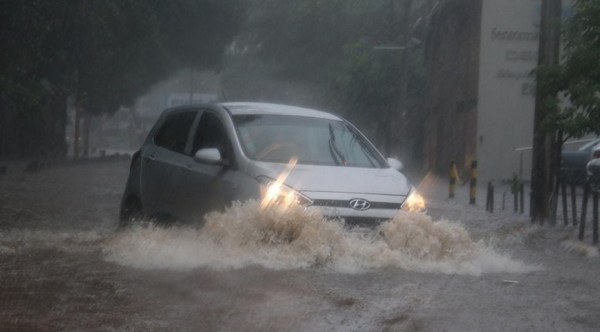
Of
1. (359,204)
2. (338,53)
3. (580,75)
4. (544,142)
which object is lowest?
(359,204)

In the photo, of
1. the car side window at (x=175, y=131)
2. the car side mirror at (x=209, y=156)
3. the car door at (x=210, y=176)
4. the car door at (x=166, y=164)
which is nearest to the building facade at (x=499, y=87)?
the car side window at (x=175, y=131)

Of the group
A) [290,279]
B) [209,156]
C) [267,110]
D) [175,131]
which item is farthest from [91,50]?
[290,279]

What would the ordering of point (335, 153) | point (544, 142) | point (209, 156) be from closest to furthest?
point (209, 156), point (335, 153), point (544, 142)

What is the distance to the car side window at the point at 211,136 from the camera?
10.9 metres

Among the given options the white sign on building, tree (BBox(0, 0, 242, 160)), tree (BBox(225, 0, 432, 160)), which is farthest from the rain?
tree (BBox(225, 0, 432, 160))

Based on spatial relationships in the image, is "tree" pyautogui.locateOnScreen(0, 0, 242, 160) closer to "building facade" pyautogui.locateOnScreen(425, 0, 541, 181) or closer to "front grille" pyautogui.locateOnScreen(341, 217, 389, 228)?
"building facade" pyautogui.locateOnScreen(425, 0, 541, 181)

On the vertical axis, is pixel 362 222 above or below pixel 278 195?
below

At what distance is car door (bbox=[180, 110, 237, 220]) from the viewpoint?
10359 mm

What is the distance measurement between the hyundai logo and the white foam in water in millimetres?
217

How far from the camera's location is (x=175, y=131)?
40.1ft

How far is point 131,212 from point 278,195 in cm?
317

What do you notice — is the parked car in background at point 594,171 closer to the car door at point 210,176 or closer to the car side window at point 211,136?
the car side window at point 211,136

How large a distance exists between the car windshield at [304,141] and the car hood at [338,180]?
1.12ft

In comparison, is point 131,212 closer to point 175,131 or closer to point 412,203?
point 175,131
